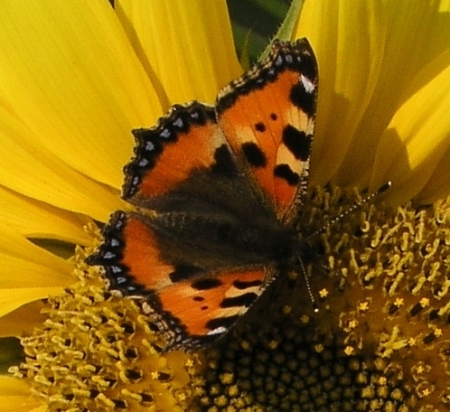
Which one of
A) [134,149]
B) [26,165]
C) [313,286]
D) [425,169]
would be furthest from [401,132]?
[26,165]

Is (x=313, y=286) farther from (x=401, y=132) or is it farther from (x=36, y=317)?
(x=36, y=317)

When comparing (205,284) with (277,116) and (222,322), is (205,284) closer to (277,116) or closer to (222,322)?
(222,322)

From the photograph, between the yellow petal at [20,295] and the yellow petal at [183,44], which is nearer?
the yellow petal at [183,44]

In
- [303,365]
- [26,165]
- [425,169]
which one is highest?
[26,165]

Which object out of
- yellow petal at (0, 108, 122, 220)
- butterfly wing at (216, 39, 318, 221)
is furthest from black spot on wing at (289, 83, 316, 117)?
yellow petal at (0, 108, 122, 220)

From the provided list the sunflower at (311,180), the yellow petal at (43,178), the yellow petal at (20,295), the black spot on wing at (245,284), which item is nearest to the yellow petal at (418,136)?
the sunflower at (311,180)

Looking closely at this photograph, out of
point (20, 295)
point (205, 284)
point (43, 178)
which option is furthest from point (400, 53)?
point (20, 295)

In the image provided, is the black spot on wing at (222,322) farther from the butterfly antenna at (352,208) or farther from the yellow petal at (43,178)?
the yellow petal at (43,178)
